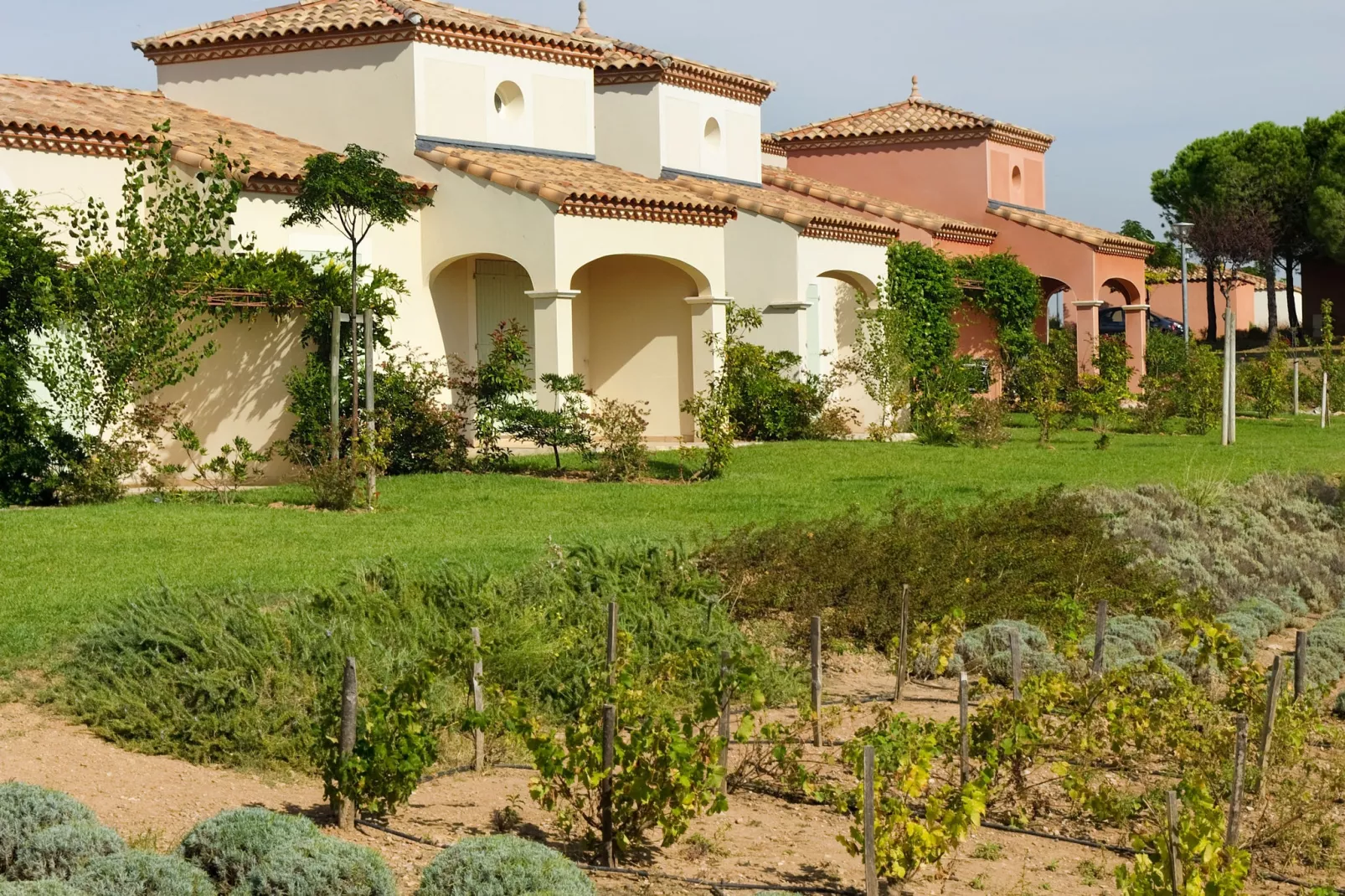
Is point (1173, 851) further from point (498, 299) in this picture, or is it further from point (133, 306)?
point (498, 299)

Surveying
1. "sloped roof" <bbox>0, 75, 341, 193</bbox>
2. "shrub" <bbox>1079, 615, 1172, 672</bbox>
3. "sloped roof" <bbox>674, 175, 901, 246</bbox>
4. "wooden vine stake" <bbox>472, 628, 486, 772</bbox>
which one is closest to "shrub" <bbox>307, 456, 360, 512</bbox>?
"sloped roof" <bbox>0, 75, 341, 193</bbox>

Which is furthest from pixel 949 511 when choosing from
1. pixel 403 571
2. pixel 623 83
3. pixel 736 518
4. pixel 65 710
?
pixel 623 83

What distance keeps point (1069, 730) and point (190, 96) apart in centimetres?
1669

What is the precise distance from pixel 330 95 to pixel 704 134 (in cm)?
644

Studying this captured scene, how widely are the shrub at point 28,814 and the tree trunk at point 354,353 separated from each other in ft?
31.0

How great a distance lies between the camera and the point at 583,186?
19453 mm

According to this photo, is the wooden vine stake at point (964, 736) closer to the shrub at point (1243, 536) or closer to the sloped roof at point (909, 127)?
the shrub at point (1243, 536)

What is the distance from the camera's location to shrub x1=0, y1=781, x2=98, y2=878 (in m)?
5.04

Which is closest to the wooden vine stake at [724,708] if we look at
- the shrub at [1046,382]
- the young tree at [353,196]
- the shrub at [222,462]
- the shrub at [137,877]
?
the shrub at [137,877]

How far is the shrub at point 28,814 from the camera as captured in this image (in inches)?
198

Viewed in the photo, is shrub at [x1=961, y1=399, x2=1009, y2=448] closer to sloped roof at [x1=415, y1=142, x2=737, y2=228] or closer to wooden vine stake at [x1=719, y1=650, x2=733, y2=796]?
sloped roof at [x1=415, y1=142, x2=737, y2=228]

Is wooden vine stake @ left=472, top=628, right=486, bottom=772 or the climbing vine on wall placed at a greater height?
the climbing vine on wall

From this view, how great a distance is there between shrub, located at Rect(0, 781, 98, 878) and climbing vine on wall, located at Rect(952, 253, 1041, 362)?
23.7 metres

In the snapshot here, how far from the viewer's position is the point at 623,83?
2322 centimetres
